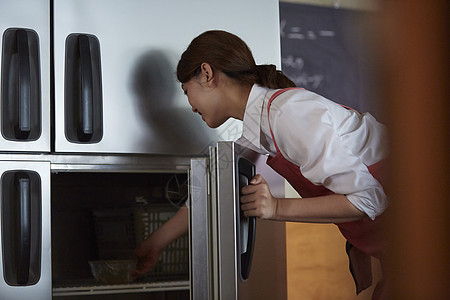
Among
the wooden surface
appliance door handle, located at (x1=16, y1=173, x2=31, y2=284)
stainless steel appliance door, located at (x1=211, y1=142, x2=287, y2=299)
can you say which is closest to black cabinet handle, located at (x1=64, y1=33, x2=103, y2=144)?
appliance door handle, located at (x1=16, y1=173, x2=31, y2=284)

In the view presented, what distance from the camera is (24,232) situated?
32.4 inches

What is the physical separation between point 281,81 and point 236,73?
0.27 feet

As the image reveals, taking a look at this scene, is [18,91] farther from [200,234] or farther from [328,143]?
[328,143]

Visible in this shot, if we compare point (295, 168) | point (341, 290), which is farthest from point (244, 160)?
point (341, 290)

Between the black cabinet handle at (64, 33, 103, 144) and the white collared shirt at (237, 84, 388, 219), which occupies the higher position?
the black cabinet handle at (64, 33, 103, 144)

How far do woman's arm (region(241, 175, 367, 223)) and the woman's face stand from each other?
0.15 m

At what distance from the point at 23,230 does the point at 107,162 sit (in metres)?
0.17

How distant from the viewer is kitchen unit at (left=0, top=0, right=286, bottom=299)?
834 mm

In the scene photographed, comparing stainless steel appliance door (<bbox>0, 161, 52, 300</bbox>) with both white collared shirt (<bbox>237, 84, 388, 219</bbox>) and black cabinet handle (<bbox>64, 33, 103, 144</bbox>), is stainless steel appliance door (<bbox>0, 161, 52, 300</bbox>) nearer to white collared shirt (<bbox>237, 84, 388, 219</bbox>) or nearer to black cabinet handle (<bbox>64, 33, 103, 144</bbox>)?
black cabinet handle (<bbox>64, 33, 103, 144</bbox>)

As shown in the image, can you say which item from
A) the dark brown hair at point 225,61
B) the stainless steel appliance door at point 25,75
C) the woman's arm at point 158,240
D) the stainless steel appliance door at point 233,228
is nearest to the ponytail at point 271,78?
the dark brown hair at point 225,61

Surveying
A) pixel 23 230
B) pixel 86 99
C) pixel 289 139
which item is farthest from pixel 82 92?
pixel 289 139

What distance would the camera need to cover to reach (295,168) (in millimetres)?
Answer: 939

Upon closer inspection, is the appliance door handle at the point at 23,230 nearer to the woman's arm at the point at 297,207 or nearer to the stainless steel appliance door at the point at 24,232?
the stainless steel appliance door at the point at 24,232

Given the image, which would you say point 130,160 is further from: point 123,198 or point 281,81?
point 281,81
